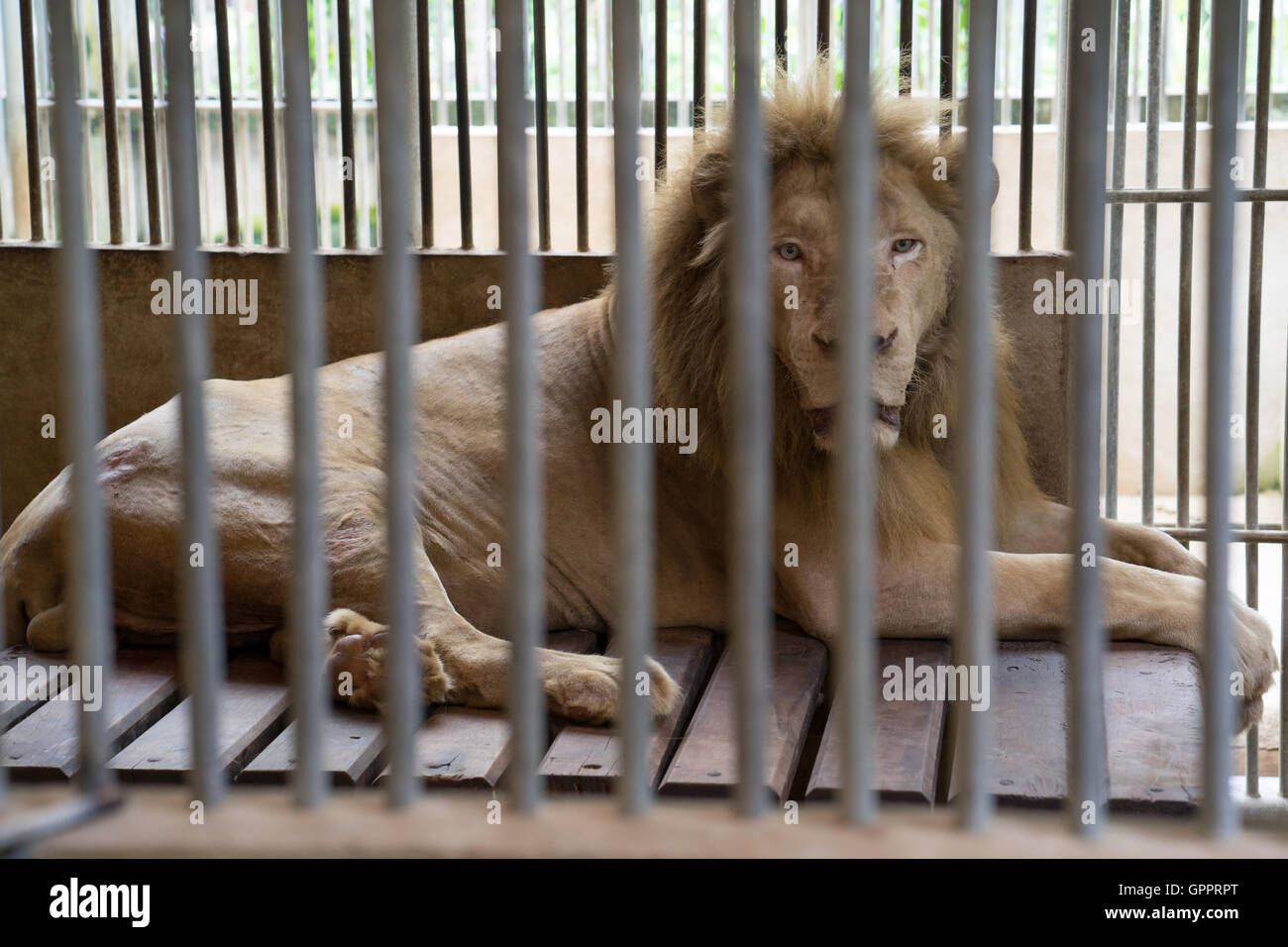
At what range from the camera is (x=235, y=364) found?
4.79 metres

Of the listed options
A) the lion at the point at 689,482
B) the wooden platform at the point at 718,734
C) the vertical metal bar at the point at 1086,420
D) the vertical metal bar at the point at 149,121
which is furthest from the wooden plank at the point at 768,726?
the vertical metal bar at the point at 149,121

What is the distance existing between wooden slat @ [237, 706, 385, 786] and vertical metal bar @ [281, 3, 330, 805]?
1.20m

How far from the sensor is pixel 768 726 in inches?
119

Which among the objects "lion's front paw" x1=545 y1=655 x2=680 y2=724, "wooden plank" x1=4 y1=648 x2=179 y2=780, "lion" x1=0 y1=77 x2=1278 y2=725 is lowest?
"wooden plank" x1=4 y1=648 x2=179 y2=780

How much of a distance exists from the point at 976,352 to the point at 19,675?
286 centimetres

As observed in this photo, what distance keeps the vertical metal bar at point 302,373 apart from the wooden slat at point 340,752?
1.20 meters

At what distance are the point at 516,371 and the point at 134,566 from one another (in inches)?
98.7

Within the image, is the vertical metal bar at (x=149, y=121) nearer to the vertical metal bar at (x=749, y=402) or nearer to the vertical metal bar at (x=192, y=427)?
the vertical metal bar at (x=192, y=427)

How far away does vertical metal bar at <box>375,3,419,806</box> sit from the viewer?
4.73 feet

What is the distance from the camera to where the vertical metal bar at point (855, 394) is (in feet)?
4.53

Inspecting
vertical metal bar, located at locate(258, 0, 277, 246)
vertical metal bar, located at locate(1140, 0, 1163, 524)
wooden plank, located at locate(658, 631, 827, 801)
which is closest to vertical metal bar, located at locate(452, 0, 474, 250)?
vertical metal bar, located at locate(258, 0, 277, 246)

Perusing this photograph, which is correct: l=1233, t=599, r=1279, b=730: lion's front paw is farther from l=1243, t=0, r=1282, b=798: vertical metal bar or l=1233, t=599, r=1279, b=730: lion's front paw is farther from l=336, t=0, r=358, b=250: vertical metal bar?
l=336, t=0, r=358, b=250: vertical metal bar
